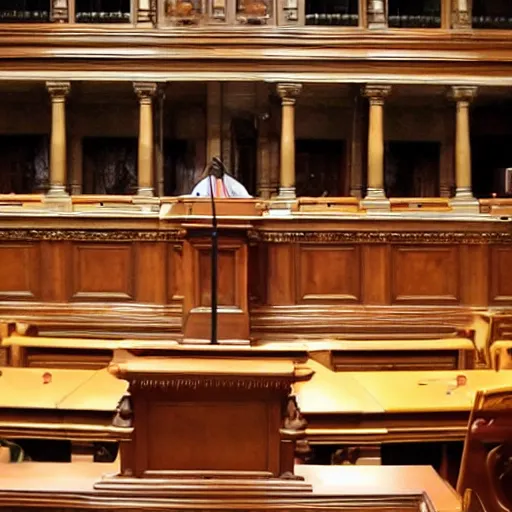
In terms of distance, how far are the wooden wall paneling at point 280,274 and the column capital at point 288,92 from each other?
13.8 feet

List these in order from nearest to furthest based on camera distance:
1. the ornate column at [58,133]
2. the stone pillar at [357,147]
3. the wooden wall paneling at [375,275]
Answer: the wooden wall paneling at [375,275] → the ornate column at [58,133] → the stone pillar at [357,147]

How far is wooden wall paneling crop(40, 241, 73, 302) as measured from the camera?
1037cm

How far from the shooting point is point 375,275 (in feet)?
34.1

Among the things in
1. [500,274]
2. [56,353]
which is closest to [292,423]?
[56,353]

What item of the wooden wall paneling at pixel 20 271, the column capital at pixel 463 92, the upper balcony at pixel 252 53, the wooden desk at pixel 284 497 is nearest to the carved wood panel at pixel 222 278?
the wooden wall paneling at pixel 20 271

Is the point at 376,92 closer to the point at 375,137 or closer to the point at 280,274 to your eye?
the point at 375,137

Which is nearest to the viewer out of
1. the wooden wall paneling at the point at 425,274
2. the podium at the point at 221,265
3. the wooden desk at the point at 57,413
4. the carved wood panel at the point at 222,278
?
the wooden desk at the point at 57,413

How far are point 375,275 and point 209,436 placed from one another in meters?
8.04

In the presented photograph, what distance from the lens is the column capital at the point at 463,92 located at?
13.8 metres

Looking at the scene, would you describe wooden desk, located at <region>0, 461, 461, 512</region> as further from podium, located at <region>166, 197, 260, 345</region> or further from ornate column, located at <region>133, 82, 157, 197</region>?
ornate column, located at <region>133, 82, 157, 197</region>

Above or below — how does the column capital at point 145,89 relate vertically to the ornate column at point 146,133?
above

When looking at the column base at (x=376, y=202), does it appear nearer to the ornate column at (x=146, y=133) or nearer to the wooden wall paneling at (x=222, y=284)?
the ornate column at (x=146, y=133)

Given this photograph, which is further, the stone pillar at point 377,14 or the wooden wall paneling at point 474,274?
the stone pillar at point 377,14

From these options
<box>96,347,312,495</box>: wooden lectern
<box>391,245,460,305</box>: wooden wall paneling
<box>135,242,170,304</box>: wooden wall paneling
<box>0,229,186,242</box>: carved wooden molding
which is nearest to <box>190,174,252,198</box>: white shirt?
<box>0,229,186,242</box>: carved wooden molding
